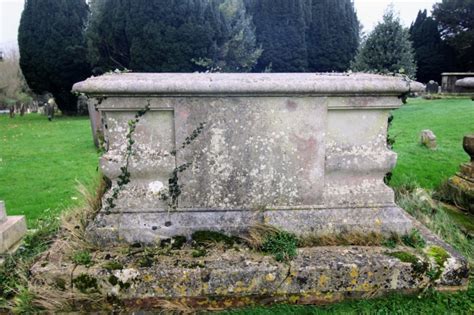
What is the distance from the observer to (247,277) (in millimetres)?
2344

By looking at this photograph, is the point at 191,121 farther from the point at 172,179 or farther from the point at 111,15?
the point at 111,15

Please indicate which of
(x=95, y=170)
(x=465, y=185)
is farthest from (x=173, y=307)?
(x=95, y=170)

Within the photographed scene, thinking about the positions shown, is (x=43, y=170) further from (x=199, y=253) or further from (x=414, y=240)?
(x=414, y=240)

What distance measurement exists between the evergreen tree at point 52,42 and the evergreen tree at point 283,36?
32.0 feet

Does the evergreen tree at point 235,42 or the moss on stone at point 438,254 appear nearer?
the moss on stone at point 438,254

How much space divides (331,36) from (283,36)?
3.08m

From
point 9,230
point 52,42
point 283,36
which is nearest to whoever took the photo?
point 9,230

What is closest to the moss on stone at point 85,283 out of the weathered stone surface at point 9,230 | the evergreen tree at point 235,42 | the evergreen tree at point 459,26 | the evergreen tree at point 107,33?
the weathered stone surface at point 9,230

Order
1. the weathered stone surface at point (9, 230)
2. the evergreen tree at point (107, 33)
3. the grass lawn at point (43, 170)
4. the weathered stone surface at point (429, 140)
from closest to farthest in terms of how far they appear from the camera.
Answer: the weathered stone surface at point (9, 230)
the grass lawn at point (43, 170)
the weathered stone surface at point (429, 140)
the evergreen tree at point (107, 33)

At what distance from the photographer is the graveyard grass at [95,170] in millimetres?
2379

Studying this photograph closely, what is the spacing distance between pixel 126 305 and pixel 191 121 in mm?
1263

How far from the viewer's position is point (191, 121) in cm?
258

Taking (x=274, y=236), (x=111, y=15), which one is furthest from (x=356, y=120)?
(x=111, y=15)

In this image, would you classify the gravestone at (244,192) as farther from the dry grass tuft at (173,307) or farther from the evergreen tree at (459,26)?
the evergreen tree at (459,26)
